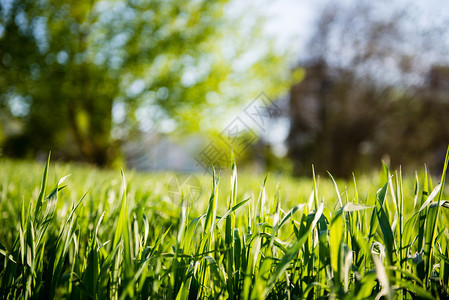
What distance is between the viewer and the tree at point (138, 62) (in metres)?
6.94

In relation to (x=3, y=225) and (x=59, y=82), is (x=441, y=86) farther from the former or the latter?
(x=59, y=82)

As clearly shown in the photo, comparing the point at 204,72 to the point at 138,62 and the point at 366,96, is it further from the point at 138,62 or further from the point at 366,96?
the point at 366,96

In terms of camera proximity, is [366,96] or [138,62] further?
[366,96]

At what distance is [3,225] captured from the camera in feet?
3.23

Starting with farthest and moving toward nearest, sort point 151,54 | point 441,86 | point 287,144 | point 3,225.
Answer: point 287,144
point 151,54
point 441,86
point 3,225

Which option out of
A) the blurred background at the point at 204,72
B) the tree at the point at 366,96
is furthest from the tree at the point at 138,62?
the tree at the point at 366,96

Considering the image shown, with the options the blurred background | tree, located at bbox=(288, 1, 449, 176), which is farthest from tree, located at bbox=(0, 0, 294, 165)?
tree, located at bbox=(288, 1, 449, 176)

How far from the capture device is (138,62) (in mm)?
7332

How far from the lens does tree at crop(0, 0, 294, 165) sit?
273 inches

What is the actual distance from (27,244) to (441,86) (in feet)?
28.6

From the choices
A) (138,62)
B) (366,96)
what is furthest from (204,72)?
(366,96)

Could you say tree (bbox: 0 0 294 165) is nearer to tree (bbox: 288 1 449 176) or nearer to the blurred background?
the blurred background

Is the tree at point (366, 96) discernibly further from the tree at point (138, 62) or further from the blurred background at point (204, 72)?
the tree at point (138, 62)

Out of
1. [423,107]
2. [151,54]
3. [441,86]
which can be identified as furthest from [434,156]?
[151,54]
